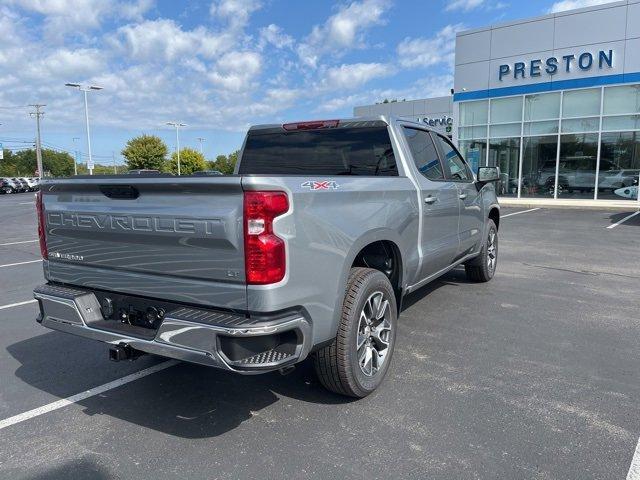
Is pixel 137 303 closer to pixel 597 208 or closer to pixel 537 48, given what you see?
pixel 597 208

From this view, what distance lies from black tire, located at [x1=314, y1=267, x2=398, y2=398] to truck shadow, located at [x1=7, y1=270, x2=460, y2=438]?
20cm

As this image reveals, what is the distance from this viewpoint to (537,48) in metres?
21.2

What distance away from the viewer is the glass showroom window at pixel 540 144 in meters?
21.6

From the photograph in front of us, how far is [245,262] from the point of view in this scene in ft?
8.42

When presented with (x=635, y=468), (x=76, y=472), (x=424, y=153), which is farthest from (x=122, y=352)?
(x=424, y=153)

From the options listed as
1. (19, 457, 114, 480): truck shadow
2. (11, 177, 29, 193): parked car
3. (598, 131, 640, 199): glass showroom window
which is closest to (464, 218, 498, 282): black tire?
(19, 457, 114, 480): truck shadow

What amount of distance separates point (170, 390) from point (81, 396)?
0.63m

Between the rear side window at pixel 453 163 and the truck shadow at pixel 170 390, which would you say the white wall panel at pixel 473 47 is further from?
the truck shadow at pixel 170 390

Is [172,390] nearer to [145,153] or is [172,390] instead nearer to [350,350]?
[350,350]

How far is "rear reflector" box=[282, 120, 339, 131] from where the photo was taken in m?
4.48

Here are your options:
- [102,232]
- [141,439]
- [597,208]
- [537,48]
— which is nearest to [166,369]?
[141,439]

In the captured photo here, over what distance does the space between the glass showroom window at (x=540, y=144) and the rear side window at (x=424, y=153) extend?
63.7ft

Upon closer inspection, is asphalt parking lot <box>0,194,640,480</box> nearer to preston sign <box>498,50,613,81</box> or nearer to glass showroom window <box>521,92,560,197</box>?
preston sign <box>498,50,613,81</box>

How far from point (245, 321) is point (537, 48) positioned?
2273 cm
